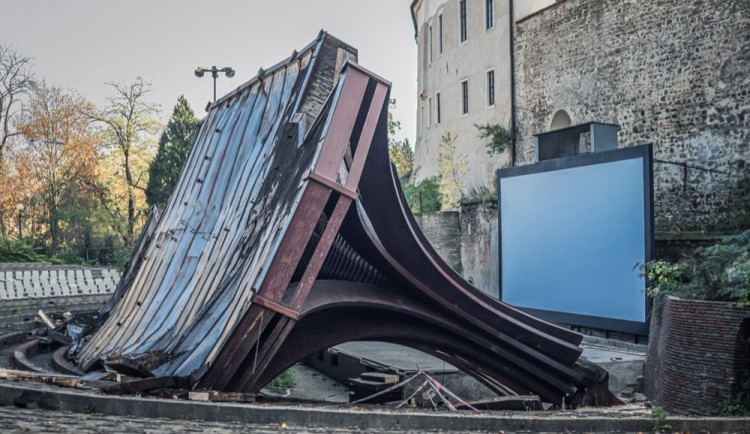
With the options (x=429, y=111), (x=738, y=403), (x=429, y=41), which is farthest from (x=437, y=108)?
(x=738, y=403)

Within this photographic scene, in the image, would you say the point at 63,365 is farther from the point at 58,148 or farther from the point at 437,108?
the point at 58,148

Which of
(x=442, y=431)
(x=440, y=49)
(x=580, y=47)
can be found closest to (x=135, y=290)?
(x=442, y=431)

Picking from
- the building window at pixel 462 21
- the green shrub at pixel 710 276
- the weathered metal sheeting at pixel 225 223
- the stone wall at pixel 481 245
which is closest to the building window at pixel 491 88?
the building window at pixel 462 21

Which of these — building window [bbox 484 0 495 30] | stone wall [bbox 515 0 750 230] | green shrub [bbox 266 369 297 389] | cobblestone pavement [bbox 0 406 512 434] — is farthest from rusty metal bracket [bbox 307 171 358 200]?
building window [bbox 484 0 495 30]

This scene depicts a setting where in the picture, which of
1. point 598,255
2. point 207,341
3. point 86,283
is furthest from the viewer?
point 86,283

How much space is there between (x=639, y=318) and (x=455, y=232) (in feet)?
43.9

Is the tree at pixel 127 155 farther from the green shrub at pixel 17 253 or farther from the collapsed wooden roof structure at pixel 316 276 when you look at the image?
the collapsed wooden roof structure at pixel 316 276

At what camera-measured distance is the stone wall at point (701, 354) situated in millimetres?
11570

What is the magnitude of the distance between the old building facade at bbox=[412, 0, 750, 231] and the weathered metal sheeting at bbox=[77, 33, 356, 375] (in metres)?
12.1

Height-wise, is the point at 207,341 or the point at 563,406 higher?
the point at 207,341

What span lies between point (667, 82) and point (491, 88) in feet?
33.4

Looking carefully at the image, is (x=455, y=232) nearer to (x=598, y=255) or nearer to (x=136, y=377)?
(x=598, y=255)

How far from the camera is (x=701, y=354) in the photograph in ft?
39.4

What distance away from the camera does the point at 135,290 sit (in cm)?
1662
